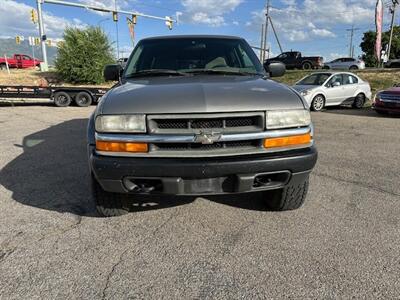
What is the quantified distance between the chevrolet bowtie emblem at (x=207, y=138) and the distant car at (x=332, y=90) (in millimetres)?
10759

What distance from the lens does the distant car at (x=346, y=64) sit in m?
33.8

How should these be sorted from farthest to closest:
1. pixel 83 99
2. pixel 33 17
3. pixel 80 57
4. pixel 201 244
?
1. pixel 33 17
2. pixel 80 57
3. pixel 83 99
4. pixel 201 244

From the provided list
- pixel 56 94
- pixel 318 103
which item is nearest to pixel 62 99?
pixel 56 94

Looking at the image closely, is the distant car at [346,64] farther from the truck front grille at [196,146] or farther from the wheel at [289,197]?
the truck front grille at [196,146]

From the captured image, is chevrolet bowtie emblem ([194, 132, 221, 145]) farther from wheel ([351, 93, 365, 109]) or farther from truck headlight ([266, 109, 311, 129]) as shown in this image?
wheel ([351, 93, 365, 109])

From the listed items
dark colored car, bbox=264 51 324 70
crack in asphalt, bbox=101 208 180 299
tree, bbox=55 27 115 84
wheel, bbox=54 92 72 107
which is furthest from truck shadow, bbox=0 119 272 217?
dark colored car, bbox=264 51 324 70

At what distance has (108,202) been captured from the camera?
3355 mm

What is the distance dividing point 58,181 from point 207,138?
273 cm

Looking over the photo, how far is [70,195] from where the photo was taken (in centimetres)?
414

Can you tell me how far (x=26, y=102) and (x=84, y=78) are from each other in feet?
26.2

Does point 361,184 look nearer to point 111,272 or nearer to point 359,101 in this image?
point 111,272

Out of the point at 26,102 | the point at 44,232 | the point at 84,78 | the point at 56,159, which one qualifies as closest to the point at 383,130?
the point at 56,159

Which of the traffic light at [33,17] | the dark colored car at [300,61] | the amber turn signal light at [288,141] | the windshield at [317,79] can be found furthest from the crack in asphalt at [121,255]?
the dark colored car at [300,61]

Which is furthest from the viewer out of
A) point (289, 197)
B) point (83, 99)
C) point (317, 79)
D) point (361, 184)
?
point (83, 99)
